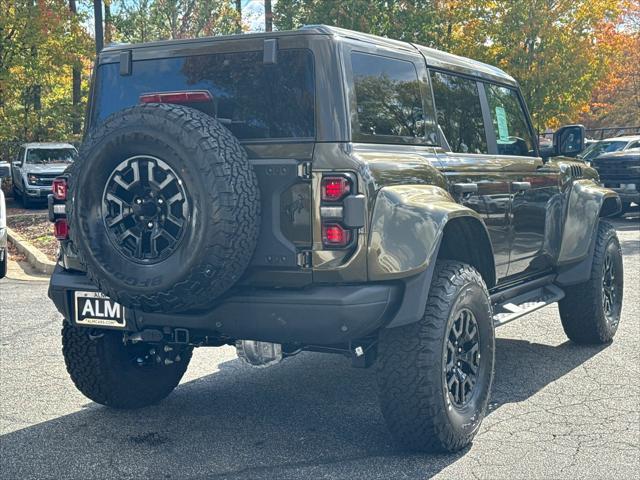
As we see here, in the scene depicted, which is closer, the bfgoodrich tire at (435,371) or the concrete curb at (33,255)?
the bfgoodrich tire at (435,371)

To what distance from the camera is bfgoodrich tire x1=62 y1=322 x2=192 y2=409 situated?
464 centimetres

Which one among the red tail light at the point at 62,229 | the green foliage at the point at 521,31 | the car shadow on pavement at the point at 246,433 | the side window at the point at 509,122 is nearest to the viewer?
the car shadow on pavement at the point at 246,433

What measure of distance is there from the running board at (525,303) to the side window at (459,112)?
0.96m

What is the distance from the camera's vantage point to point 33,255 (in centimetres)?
1127

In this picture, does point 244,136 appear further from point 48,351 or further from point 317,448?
point 48,351

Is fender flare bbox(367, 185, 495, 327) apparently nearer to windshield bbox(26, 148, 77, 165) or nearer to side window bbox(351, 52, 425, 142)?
side window bbox(351, 52, 425, 142)

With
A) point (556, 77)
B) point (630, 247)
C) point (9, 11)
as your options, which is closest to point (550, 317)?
point (630, 247)

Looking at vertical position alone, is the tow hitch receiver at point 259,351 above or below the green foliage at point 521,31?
below

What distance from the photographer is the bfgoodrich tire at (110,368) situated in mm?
4641

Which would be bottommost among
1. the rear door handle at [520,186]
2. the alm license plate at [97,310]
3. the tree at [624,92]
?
the alm license plate at [97,310]

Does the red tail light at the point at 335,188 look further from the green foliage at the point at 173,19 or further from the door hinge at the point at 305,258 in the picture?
the green foliage at the point at 173,19

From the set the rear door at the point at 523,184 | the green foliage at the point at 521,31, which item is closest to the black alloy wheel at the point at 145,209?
the rear door at the point at 523,184

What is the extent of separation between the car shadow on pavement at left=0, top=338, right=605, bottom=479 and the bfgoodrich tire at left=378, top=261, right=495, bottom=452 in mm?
149

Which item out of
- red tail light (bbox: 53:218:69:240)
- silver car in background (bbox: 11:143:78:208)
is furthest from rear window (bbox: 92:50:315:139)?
silver car in background (bbox: 11:143:78:208)
